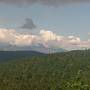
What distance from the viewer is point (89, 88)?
164 ft

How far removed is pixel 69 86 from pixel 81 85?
2524mm

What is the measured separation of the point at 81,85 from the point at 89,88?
186 cm

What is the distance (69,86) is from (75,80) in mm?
1583

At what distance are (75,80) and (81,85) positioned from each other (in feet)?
5.06

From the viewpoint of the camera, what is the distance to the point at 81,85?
48.9 m

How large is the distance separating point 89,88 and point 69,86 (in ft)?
11.1

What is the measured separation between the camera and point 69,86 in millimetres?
50625

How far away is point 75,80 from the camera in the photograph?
1969 inches
